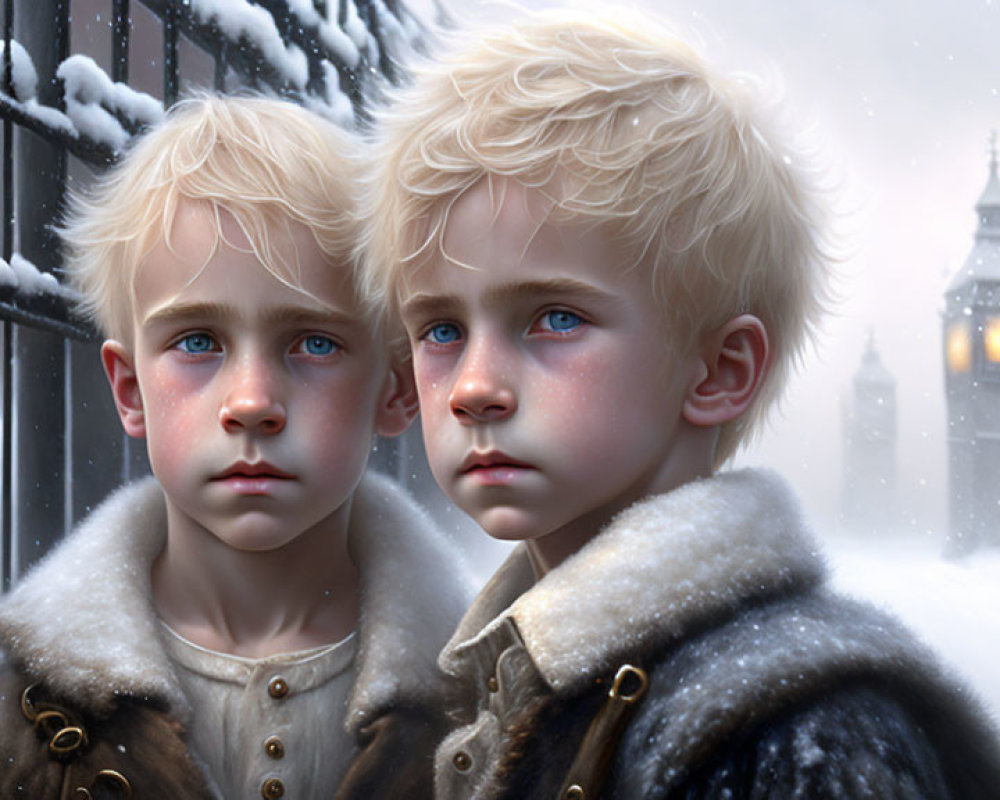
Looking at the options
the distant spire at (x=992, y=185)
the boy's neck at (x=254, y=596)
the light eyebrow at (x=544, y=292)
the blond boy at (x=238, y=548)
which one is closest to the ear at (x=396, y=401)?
the blond boy at (x=238, y=548)

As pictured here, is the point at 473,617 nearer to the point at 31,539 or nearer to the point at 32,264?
the point at 31,539

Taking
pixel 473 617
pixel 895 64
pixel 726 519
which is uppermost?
pixel 895 64

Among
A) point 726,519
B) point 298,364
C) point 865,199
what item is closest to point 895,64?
point 865,199

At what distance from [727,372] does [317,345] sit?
15.8 inches

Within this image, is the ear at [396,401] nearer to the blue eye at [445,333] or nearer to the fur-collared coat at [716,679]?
the blue eye at [445,333]

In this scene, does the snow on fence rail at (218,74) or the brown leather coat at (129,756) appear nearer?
the brown leather coat at (129,756)

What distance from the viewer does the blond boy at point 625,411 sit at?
3.24 feet

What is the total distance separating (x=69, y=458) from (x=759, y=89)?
88 centimetres

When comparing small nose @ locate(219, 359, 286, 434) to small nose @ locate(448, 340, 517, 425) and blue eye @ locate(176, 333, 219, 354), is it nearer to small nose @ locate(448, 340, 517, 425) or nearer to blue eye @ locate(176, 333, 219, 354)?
blue eye @ locate(176, 333, 219, 354)

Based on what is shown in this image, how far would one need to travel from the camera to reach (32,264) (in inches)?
55.9

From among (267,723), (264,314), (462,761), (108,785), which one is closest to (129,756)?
(108,785)

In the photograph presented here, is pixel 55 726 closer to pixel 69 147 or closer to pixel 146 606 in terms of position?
pixel 146 606

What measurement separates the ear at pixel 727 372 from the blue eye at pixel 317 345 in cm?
37

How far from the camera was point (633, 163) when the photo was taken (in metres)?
1.02
